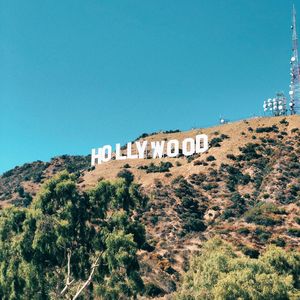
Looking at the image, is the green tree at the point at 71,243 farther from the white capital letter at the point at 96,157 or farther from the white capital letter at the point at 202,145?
the white capital letter at the point at 96,157

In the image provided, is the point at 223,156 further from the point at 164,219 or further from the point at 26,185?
the point at 26,185

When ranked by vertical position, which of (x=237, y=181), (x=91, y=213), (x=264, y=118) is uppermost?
(x=264, y=118)

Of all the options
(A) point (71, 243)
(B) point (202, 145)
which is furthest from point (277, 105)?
(A) point (71, 243)

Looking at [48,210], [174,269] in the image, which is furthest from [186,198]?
[48,210]

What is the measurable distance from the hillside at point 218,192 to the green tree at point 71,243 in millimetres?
19987

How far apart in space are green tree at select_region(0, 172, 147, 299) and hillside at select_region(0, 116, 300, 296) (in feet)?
65.6

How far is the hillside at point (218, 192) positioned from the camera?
8562 centimetres

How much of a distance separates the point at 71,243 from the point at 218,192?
72.4 m

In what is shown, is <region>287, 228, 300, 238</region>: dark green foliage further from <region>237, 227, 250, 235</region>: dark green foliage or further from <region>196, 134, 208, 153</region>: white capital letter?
<region>196, 134, 208, 153</region>: white capital letter

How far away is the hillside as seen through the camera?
3371 inches

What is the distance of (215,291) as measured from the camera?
41438 mm

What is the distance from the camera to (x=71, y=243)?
46906 millimetres

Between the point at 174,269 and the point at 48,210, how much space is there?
1370 inches

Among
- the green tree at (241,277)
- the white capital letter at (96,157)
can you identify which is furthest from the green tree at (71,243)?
the white capital letter at (96,157)
